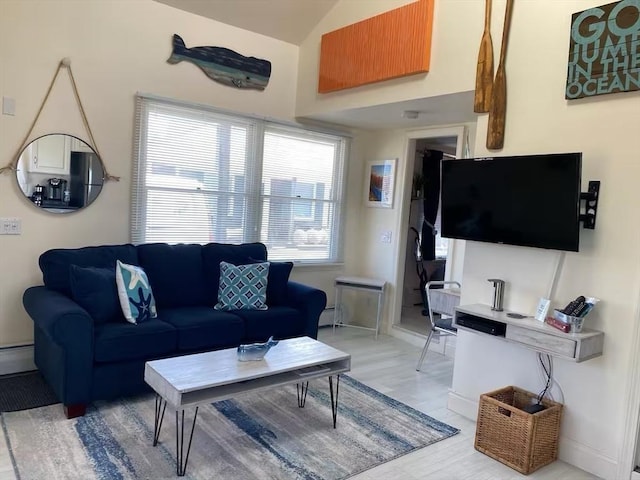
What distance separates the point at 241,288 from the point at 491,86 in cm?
227

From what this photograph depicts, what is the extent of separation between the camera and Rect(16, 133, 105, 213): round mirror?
3.44 m

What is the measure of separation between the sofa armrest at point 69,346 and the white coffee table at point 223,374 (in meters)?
0.48

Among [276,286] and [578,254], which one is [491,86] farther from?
[276,286]

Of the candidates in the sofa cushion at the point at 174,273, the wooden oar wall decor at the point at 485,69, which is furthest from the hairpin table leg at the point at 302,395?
the wooden oar wall decor at the point at 485,69

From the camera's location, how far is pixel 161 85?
13.1ft

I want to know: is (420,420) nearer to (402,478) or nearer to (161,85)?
(402,478)

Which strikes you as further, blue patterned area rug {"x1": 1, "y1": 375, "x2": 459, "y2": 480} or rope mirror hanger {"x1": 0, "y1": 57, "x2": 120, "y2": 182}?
→ rope mirror hanger {"x1": 0, "y1": 57, "x2": 120, "y2": 182}

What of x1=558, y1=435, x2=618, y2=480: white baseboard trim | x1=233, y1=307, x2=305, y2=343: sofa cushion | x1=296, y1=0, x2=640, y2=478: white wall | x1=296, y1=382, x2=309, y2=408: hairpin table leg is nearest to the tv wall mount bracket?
x1=296, y1=0, x2=640, y2=478: white wall

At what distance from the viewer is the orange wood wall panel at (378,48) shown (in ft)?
11.4

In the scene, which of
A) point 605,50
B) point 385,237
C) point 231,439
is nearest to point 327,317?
point 385,237

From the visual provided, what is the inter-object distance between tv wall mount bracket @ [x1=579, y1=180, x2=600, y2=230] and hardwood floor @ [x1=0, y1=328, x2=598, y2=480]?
A: 1364 millimetres

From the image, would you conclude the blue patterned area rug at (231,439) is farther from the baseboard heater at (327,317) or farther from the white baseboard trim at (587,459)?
the baseboard heater at (327,317)

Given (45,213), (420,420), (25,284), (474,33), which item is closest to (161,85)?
(45,213)

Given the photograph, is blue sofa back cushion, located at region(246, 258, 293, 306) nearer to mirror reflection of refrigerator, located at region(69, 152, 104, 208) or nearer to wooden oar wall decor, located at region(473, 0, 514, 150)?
mirror reflection of refrigerator, located at region(69, 152, 104, 208)
